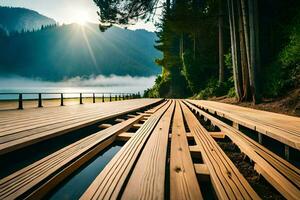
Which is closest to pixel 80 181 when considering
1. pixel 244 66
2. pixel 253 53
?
pixel 253 53

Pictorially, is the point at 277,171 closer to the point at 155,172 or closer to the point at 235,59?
the point at 155,172

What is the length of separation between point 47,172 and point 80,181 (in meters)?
0.35

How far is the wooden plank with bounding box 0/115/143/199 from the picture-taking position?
5.30ft

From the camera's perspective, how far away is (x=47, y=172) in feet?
6.36

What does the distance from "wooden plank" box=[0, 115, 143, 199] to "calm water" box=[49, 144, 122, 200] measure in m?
0.08

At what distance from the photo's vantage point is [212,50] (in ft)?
75.5

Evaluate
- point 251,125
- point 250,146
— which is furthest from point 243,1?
point 250,146

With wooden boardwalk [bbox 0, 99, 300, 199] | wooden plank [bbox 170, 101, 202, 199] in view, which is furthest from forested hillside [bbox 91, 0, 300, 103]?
wooden plank [bbox 170, 101, 202, 199]

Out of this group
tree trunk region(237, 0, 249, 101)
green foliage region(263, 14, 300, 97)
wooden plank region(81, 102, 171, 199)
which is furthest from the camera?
tree trunk region(237, 0, 249, 101)

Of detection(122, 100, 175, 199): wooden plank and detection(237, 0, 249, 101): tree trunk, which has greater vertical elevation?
detection(237, 0, 249, 101): tree trunk

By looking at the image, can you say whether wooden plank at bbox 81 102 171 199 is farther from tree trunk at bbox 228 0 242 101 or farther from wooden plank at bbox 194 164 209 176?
tree trunk at bbox 228 0 242 101

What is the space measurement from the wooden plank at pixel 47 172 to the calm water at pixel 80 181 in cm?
8

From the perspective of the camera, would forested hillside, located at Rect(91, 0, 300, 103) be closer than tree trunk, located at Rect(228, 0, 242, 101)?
Yes

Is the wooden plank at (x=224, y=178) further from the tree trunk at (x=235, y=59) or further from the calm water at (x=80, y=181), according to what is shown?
the tree trunk at (x=235, y=59)
